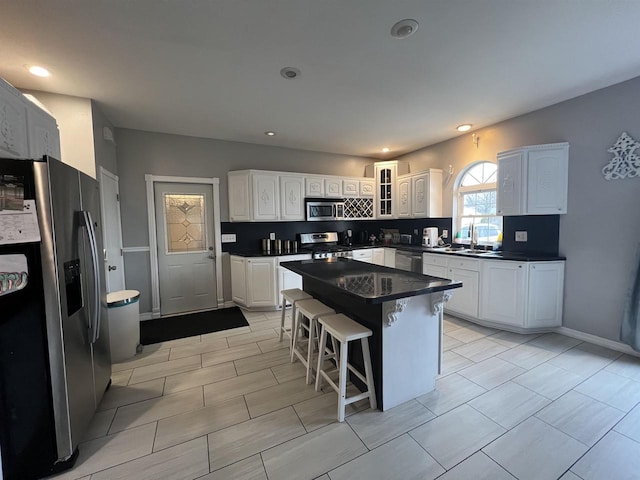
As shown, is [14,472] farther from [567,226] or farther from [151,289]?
[567,226]

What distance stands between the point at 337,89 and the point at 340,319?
225 centimetres

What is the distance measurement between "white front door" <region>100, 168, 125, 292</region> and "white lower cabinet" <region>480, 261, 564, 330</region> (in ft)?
15.4

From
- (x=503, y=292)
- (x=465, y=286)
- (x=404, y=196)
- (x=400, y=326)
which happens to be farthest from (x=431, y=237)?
(x=400, y=326)

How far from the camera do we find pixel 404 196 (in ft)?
16.4

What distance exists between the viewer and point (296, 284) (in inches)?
170

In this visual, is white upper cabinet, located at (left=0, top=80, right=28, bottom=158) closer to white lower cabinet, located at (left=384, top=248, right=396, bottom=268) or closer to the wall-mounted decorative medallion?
white lower cabinet, located at (left=384, top=248, right=396, bottom=268)

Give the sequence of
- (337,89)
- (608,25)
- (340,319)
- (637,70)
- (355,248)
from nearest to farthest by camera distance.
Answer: (608,25) → (340,319) → (637,70) → (337,89) → (355,248)

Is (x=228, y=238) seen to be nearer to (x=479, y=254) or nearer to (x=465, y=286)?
(x=465, y=286)

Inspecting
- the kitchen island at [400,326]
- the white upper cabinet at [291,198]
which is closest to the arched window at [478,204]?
the kitchen island at [400,326]

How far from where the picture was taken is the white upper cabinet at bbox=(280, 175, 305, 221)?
4.50 meters

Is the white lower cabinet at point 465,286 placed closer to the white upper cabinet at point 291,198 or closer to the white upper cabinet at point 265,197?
the white upper cabinet at point 291,198

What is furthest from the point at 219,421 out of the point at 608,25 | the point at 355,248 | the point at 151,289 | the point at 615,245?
the point at 615,245

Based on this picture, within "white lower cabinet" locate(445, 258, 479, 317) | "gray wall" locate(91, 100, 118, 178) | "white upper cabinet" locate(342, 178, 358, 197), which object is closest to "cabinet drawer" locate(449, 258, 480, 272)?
"white lower cabinet" locate(445, 258, 479, 317)

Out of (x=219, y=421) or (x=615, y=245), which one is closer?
(x=219, y=421)
